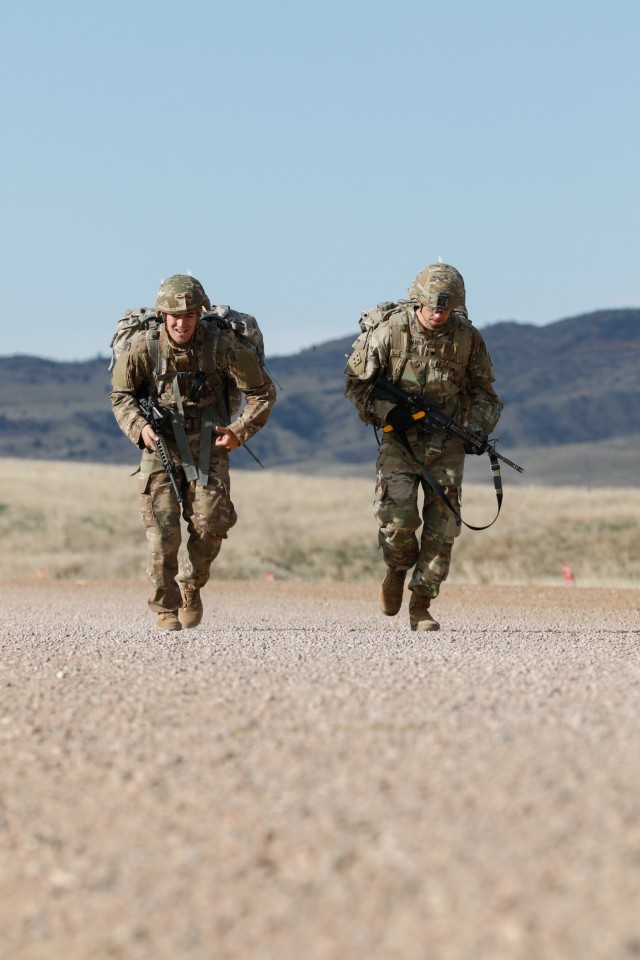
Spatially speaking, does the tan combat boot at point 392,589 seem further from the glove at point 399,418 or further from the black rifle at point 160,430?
the black rifle at point 160,430

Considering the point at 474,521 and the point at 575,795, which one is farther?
the point at 474,521

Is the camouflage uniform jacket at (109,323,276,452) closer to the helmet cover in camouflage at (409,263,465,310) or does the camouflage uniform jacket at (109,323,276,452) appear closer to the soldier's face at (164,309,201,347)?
the soldier's face at (164,309,201,347)

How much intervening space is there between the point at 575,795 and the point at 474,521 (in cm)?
2621

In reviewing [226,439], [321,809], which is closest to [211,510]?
[226,439]

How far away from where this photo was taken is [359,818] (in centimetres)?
403

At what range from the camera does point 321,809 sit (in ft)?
13.6

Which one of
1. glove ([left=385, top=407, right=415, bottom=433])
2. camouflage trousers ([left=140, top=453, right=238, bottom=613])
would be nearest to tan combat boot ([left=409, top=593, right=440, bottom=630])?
glove ([left=385, top=407, right=415, bottom=433])

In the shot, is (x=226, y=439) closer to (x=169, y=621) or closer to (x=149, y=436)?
(x=149, y=436)

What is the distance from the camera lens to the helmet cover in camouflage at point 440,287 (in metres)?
9.90

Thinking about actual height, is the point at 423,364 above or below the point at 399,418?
above

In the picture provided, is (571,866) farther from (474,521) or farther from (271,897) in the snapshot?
(474,521)

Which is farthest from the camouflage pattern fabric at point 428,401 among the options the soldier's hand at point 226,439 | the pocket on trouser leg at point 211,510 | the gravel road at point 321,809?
the gravel road at point 321,809

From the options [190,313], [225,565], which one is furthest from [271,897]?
[225,565]

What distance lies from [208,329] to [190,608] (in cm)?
188
